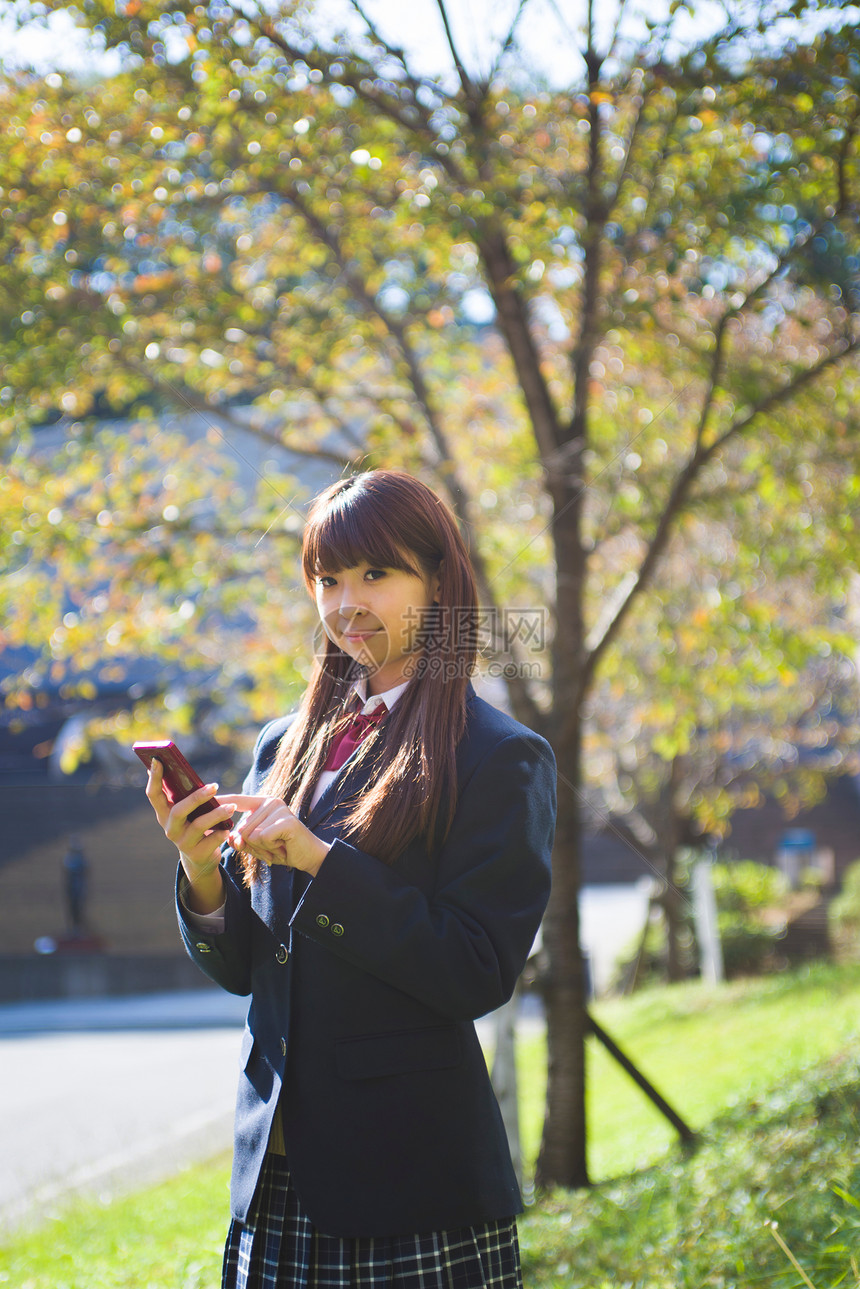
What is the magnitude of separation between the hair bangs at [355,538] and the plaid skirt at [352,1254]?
0.91 meters

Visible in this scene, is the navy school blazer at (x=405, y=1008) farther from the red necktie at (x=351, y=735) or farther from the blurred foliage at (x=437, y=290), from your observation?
the blurred foliage at (x=437, y=290)

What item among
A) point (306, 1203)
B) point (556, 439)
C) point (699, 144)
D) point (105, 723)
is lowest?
point (306, 1203)

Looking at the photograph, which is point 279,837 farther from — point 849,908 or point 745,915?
point 849,908

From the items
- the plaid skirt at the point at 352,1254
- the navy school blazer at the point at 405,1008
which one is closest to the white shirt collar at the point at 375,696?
the navy school blazer at the point at 405,1008

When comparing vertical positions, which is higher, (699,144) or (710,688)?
(699,144)

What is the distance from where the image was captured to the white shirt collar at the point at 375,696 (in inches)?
64.9

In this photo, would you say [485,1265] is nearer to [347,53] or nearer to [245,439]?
[347,53]

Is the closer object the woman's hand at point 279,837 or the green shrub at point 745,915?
the woman's hand at point 279,837

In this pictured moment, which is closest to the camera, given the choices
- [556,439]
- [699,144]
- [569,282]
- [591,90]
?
[591,90]

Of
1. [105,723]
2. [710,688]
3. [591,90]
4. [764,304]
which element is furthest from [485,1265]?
[105,723]

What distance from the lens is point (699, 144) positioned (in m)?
4.29

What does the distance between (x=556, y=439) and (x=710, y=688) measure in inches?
68.0

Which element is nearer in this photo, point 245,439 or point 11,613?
point 11,613

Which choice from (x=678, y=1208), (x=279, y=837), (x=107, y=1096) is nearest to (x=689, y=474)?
(x=678, y=1208)
